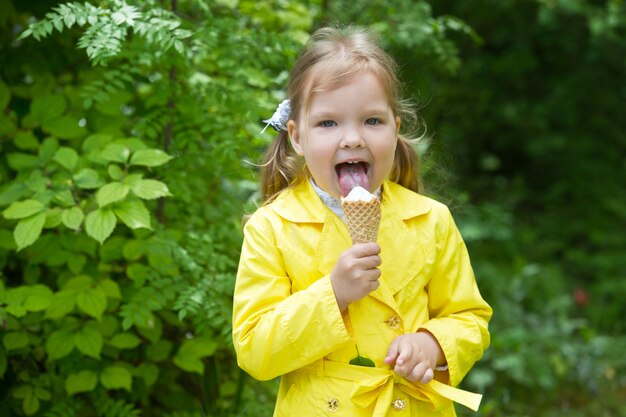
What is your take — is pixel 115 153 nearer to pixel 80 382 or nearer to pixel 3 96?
pixel 3 96

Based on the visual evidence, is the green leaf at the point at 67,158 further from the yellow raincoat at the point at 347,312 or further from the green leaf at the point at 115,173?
the yellow raincoat at the point at 347,312

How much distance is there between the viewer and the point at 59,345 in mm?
2834

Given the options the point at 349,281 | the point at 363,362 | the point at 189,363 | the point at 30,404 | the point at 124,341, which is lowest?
the point at 30,404

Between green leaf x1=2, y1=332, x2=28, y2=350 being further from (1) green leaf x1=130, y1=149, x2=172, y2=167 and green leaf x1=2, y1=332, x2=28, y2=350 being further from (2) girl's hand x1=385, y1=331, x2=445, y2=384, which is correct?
(2) girl's hand x1=385, y1=331, x2=445, y2=384

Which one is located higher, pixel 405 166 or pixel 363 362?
pixel 405 166

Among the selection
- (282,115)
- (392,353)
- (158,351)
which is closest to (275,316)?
(392,353)

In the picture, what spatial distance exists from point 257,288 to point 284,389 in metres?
0.32

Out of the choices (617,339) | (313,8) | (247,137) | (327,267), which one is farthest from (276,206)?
(617,339)

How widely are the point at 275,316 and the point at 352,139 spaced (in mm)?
471

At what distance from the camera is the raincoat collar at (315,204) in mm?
2143

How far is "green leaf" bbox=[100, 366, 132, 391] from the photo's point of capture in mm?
2887

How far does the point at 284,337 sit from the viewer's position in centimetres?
195

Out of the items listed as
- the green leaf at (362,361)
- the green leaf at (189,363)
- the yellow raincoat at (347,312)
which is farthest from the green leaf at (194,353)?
the green leaf at (362,361)

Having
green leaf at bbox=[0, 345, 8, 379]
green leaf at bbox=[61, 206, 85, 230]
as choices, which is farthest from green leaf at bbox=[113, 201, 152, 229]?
green leaf at bbox=[0, 345, 8, 379]
